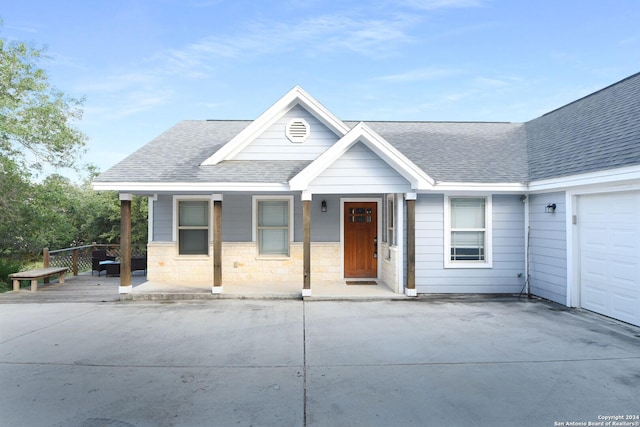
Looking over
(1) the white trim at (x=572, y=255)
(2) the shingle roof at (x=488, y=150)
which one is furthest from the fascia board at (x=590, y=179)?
(1) the white trim at (x=572, y=255)

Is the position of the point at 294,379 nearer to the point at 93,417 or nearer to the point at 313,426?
the point at 313,426

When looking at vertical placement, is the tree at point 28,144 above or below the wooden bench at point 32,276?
above

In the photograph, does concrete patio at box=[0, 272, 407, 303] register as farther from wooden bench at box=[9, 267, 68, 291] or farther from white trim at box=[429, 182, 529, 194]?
white trim at box=[429, 182, 529, 194]

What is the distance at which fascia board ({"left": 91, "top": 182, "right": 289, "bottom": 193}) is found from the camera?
27.9 feet

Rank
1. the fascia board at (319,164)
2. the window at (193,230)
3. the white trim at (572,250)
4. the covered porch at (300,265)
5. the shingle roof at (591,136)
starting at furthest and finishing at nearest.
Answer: the window at (193,230) → the covered porch at (300,265) → the fascia board at (319,164) → the white trim at (572,250) → the shingle roof at (591,136)

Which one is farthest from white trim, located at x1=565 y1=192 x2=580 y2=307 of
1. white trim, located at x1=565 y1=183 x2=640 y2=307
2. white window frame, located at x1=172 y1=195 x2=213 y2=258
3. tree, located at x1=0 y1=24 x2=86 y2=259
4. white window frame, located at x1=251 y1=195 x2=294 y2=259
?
tree, located at x1=0 y1=24 x2=86 y2=259

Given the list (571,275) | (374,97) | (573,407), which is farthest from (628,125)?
(374,97)

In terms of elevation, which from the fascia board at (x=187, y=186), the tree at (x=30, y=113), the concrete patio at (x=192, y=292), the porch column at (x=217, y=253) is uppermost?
the tree at (x=30, y=113)

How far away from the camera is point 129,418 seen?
11.4 feet

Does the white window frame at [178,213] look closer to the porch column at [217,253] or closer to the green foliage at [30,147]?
the porch column at [217,253]

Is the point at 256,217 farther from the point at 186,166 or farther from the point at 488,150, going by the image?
the point at 488,150

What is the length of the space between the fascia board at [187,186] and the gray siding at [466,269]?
359cm

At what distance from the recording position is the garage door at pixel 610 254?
6.42m

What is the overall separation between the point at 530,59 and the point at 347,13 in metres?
9.49
